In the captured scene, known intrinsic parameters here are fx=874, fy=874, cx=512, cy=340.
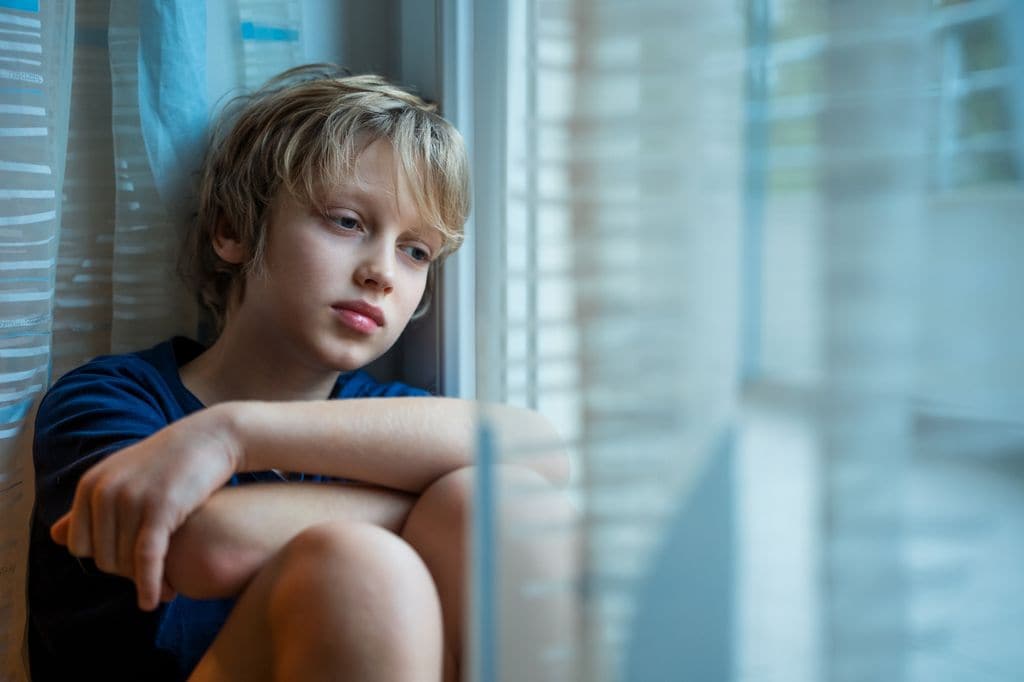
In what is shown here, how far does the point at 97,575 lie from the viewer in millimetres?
796

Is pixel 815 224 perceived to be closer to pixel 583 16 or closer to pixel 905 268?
pixel 905 268

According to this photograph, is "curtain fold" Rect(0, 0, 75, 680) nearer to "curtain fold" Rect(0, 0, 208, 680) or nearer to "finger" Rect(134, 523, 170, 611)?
"curtain fold" Rect(0, 0, 208, 680)

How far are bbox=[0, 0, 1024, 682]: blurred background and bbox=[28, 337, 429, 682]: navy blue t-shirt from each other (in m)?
0.38

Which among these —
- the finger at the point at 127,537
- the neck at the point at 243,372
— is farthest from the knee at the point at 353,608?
the neck at the point at 243,372

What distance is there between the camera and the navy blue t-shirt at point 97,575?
0.74m

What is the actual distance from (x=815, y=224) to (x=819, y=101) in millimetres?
54

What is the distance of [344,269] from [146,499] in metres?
0.31

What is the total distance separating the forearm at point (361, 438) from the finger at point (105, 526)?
94 millimetres

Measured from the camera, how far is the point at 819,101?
1.27 ft

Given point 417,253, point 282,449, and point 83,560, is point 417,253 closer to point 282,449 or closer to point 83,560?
point 282,449

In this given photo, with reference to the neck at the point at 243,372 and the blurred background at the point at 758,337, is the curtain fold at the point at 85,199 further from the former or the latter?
the blurred background at the point at 758,337

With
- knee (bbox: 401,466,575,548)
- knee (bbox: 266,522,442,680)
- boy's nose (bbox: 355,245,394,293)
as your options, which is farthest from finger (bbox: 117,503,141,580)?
boy's nose (bbox: 355,245,394,293)

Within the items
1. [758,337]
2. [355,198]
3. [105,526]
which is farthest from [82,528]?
[758,337]

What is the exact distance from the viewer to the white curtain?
0.82 metres
